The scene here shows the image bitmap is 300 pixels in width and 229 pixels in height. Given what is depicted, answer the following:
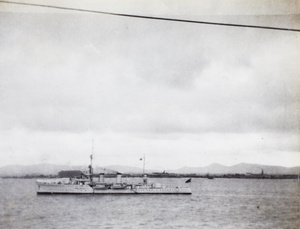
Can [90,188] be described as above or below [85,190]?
above

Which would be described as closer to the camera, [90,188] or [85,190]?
[85,190]

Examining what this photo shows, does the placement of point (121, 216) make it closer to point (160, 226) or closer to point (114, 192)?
point (160, 226)

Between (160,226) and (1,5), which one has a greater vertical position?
(1,5)

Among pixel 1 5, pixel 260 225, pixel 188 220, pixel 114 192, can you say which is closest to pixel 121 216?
pixel 188 220

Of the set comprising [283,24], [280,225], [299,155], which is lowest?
[280,225]

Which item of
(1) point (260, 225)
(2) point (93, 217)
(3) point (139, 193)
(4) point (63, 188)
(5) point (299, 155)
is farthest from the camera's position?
(3) point (139, 193)

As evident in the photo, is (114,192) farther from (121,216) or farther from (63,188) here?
(121,216)

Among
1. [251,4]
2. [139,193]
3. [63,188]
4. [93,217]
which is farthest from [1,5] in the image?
[139,193]

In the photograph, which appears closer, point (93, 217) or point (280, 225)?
point (280, 225)

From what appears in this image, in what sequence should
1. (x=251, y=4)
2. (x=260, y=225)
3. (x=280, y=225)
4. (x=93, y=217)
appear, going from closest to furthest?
(x=251, y=4)
(x=260, y=225)
(x=280, y=225)
(x=93, y=217)
